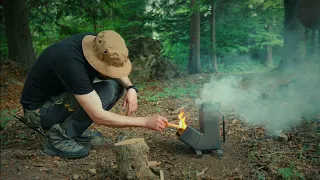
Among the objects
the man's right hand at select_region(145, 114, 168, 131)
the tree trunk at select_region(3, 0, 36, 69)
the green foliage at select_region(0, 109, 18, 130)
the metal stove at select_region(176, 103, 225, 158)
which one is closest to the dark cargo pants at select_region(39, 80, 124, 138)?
the man's right hand at select_region(145, 114, 168, 131)

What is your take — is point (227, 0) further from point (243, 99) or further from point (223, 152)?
point (223, 152)

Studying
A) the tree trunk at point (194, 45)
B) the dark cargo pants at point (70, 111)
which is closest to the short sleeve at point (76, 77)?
the dark cargo pants at point (70, 111)

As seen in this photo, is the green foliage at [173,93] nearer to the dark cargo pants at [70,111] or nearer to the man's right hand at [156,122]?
the dark cargo pants at [70,111]

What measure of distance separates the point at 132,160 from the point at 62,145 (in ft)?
3.45

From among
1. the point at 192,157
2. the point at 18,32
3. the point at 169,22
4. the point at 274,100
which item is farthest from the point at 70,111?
the point at 169,22

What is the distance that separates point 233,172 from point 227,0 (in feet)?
31.0

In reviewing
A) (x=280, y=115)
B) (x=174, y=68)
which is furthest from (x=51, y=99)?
(x=174, y=68)

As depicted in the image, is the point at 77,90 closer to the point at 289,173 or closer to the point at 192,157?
the point at 192,157

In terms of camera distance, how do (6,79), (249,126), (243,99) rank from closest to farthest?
(249,126)
(243,99)
(6,79)

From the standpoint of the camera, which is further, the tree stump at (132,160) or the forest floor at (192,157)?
the forest floor at (192,157)

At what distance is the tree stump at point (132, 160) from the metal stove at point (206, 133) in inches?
25.4

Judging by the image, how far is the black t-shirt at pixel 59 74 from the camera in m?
2.54

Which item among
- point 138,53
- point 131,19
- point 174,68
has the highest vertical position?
point 131,19

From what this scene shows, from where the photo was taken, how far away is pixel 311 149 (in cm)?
284
